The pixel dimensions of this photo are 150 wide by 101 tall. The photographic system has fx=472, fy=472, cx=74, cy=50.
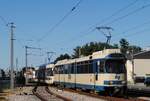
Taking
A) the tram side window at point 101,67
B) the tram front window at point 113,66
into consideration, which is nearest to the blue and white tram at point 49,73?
the tram side window at point 101,67

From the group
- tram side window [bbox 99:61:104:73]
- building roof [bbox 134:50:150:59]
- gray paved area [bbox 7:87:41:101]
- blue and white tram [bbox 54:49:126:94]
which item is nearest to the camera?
blue and white tram [bbox 54:49:126:94]

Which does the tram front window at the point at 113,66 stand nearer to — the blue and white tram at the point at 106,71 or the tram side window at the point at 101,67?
the blue and white tram at the point at 106,71

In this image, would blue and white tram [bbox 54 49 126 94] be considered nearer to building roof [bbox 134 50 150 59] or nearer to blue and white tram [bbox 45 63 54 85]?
blue and white tram [bbox 45 63 54 85]

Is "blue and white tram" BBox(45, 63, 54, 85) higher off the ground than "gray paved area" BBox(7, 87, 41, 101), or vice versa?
"blue and white tram" BBox(45, 63, 54, 85)

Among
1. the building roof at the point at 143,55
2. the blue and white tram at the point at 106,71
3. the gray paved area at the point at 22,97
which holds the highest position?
the building roof at the point at 143,55

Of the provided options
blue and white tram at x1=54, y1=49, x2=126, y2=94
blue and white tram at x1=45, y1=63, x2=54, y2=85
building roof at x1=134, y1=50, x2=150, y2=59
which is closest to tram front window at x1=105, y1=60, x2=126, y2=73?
blue and white tram at x1=54, y1=49, x2=126, y2=94

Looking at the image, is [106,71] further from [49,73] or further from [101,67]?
[49,73]

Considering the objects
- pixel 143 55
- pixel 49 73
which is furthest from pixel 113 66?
pixel 143 55

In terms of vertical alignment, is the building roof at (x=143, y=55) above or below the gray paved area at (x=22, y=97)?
above

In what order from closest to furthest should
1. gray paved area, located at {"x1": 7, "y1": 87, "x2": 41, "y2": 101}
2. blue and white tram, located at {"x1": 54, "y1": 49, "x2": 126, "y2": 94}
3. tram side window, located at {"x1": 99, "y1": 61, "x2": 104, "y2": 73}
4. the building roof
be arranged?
blue and white tram, located at {"x1": 54, "y1": 49, "x2": 126, "y2": 94} → tram side window, located at {"x1": 99, "y1": 61, "x2": 104, "y2": 73} → gray paved area, located at {"x1": 7, "y1": 87, "x2": 41, "y2": 101} → the building roof

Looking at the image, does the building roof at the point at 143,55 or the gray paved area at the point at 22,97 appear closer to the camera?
the gray paved area at the point at 22,97

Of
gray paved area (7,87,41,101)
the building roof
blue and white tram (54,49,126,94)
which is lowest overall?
gray paved area (7,87,41,101)

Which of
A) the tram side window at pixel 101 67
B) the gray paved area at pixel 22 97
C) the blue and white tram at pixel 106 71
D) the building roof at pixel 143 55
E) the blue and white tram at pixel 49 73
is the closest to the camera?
the blue and white tram at pixel 106 71

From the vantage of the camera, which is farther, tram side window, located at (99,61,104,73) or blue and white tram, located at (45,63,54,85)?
blue and white tram, located at (45,63,54,85)
